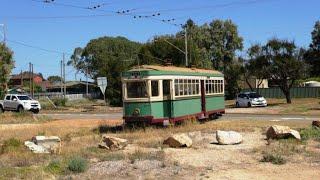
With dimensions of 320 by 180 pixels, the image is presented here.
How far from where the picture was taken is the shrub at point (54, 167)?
14.0m

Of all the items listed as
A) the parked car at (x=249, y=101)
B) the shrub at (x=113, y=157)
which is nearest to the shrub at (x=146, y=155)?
the shrub at (x=113, y=157)

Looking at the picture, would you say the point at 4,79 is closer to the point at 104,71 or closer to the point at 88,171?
the point at 104,71

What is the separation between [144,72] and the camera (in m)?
26.0

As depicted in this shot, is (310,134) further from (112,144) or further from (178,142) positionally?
(112,144)

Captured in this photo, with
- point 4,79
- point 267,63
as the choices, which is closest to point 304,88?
point 267,63

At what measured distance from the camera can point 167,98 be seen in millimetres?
26547

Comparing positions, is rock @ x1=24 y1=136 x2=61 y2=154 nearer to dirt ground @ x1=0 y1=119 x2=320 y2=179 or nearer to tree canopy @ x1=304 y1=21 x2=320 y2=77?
dirt ground @ x1=0 y1=119 x2=320 y2=179

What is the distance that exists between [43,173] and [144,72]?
42.0 feet

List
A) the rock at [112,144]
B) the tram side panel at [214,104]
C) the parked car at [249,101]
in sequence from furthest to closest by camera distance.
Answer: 1. the parked car at [249,101]
2. the tram side panel at [214,104]
3. the rock at [112,144]

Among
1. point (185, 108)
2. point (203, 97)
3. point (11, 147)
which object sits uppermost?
point (203, 97)

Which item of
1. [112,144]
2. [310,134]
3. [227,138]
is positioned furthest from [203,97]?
[112,144]

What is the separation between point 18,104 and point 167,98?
100 feet

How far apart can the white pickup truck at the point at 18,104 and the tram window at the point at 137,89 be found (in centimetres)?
2920

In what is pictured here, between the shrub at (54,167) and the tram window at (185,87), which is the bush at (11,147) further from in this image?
the tram window at (185,87)
